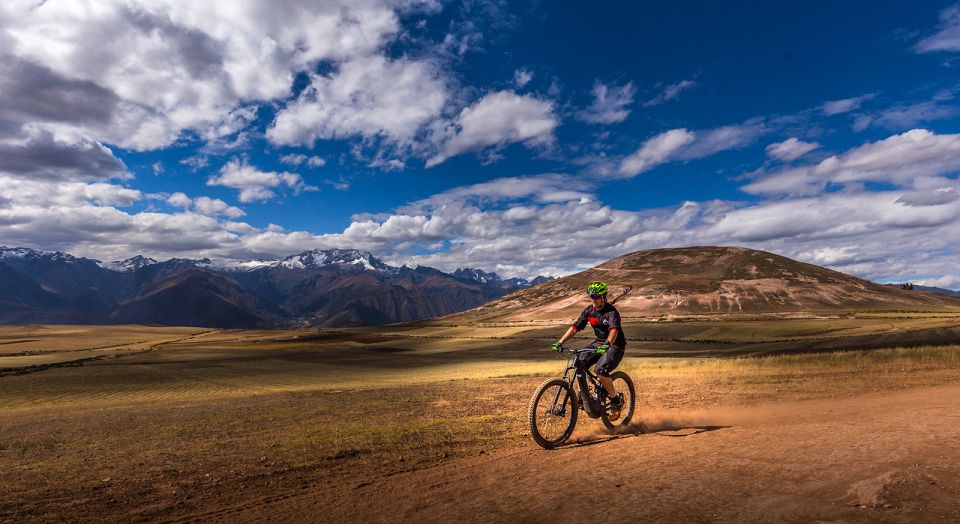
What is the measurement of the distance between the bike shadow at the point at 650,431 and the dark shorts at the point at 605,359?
1.41 metres

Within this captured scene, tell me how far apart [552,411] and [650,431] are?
2.68 metres

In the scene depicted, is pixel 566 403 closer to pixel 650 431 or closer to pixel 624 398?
pixel 624 398

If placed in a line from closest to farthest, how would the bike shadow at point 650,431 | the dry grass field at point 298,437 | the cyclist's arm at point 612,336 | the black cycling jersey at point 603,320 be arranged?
1. the dry grass field at point 298,437
2. the bike shadow at point 650,431
3. the cyclist's arm at point 612,336
4. the black cycling jersey at point 603,320

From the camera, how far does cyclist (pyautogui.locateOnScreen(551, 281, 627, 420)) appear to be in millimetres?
10914

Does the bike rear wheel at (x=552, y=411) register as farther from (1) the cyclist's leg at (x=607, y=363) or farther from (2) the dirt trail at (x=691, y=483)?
(1) the cyclist's leg at (x=607, y=363)

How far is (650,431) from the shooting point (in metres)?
11.5

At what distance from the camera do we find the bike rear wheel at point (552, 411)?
10.1 meters

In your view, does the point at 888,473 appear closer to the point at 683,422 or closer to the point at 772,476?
the point at 772,476

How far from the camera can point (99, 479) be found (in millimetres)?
9180

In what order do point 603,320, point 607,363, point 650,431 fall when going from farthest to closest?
point 650,431, point 603,320, point 607,363

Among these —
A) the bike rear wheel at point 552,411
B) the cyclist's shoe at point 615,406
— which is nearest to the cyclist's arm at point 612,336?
the bike rear wheel at point 552,411

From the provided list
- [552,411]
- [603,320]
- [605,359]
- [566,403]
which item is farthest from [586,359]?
[552,411]

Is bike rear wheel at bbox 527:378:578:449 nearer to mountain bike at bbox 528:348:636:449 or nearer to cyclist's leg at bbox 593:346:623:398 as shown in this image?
mountain bike at bbox 528:348:636:449

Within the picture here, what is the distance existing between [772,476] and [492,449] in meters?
5.29
